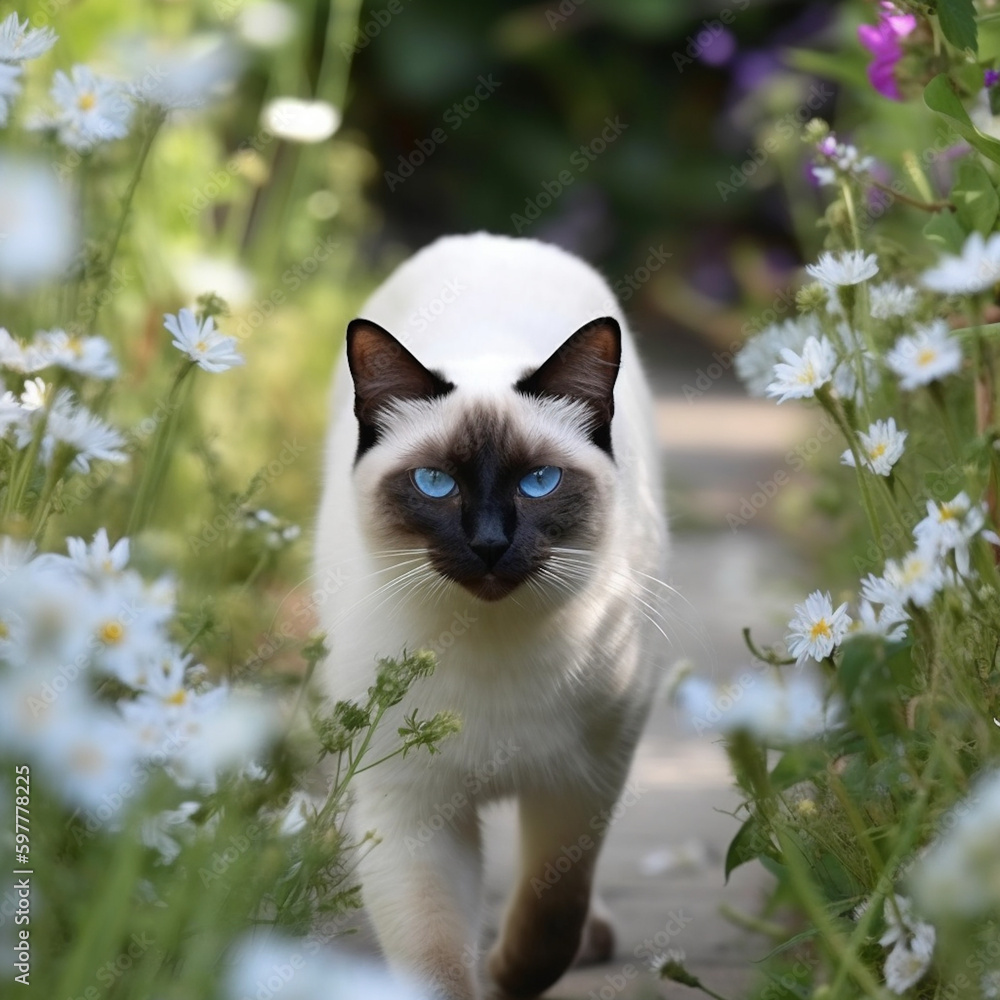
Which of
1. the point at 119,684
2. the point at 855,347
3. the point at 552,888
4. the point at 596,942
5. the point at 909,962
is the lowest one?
the point at 596,942

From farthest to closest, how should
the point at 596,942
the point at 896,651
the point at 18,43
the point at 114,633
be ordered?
the point at 596,942, the point at 896,651, the point at 18,43, the point at 114,633

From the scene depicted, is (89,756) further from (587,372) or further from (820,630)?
(587,372)

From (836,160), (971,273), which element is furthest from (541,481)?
(971,273)

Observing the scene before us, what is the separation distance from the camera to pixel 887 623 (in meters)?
1.54

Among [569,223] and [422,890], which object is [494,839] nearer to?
[422,890]

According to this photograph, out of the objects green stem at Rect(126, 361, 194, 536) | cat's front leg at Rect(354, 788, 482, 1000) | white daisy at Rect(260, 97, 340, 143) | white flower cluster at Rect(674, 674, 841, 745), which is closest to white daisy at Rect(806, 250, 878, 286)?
white flower cluster at Rect(674, 674, 841, 745)

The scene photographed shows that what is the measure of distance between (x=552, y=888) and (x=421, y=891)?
0.87 ft

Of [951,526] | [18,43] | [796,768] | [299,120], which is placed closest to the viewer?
[951,526]

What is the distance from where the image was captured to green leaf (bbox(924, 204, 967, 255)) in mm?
1848

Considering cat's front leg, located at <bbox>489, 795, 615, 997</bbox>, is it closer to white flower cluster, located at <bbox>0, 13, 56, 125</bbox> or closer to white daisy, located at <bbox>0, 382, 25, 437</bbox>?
white daisy, located at <bbox>0, 382, 25, 437</bbox>

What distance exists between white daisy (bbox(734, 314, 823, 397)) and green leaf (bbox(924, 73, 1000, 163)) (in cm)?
36

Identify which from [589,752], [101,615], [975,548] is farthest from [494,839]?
[101,615]

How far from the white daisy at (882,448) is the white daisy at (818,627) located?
160mm

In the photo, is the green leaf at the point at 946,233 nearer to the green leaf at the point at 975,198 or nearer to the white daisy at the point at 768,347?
the green leaf at the point at 975,198
